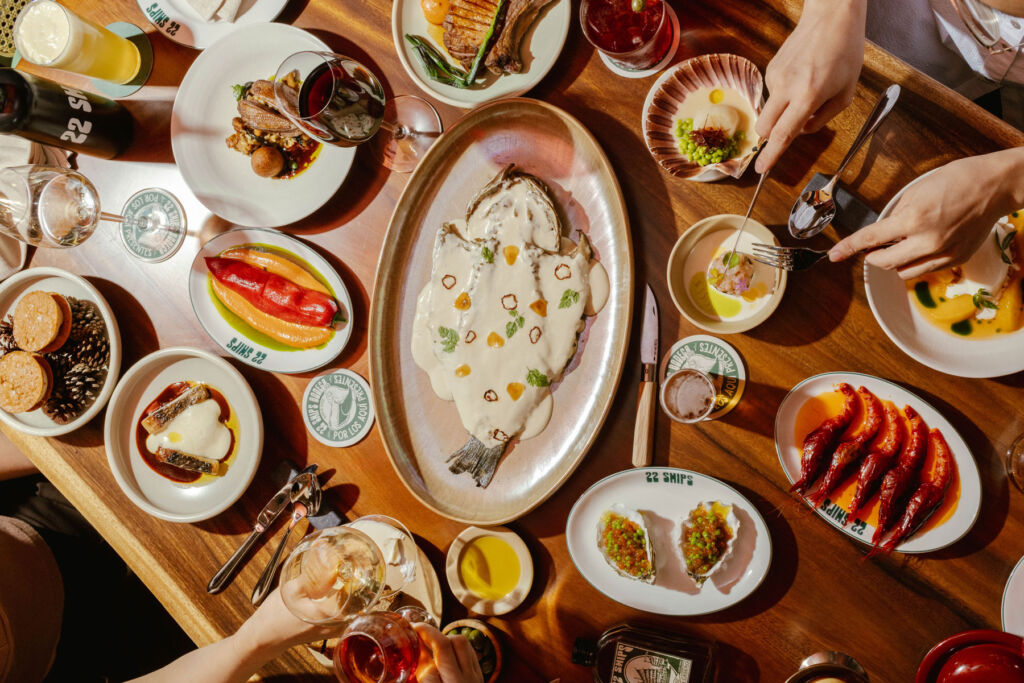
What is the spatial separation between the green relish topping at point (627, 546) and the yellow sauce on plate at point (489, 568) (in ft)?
1.14

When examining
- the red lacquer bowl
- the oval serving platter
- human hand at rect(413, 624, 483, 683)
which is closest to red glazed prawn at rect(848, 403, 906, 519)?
the red lacquer bowl

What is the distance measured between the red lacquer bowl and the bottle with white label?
3.40 m

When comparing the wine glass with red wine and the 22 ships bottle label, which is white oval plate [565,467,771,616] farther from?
the wine glass with red wine

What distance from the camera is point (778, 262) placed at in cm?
188

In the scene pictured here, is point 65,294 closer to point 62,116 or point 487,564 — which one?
point 62,116

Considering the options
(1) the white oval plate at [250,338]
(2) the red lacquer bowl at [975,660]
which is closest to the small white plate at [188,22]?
(1) the white oval plate at [250,338]

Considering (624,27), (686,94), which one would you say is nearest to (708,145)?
(686,94)

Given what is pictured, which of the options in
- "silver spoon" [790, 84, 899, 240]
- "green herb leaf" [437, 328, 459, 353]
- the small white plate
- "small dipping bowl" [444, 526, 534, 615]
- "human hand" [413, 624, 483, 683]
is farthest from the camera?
the small white plate

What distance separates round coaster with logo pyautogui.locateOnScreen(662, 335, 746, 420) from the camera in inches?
79.0

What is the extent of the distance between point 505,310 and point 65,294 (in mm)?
1896

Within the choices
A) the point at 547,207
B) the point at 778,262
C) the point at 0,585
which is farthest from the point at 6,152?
the point at 778,262

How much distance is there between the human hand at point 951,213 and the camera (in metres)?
1.63

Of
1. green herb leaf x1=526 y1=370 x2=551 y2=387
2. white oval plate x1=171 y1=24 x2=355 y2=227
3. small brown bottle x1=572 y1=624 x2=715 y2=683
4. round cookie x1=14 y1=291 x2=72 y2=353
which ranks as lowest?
round cookie x1=14 y1=291 x2=72 y2=353

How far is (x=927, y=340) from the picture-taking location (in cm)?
190
